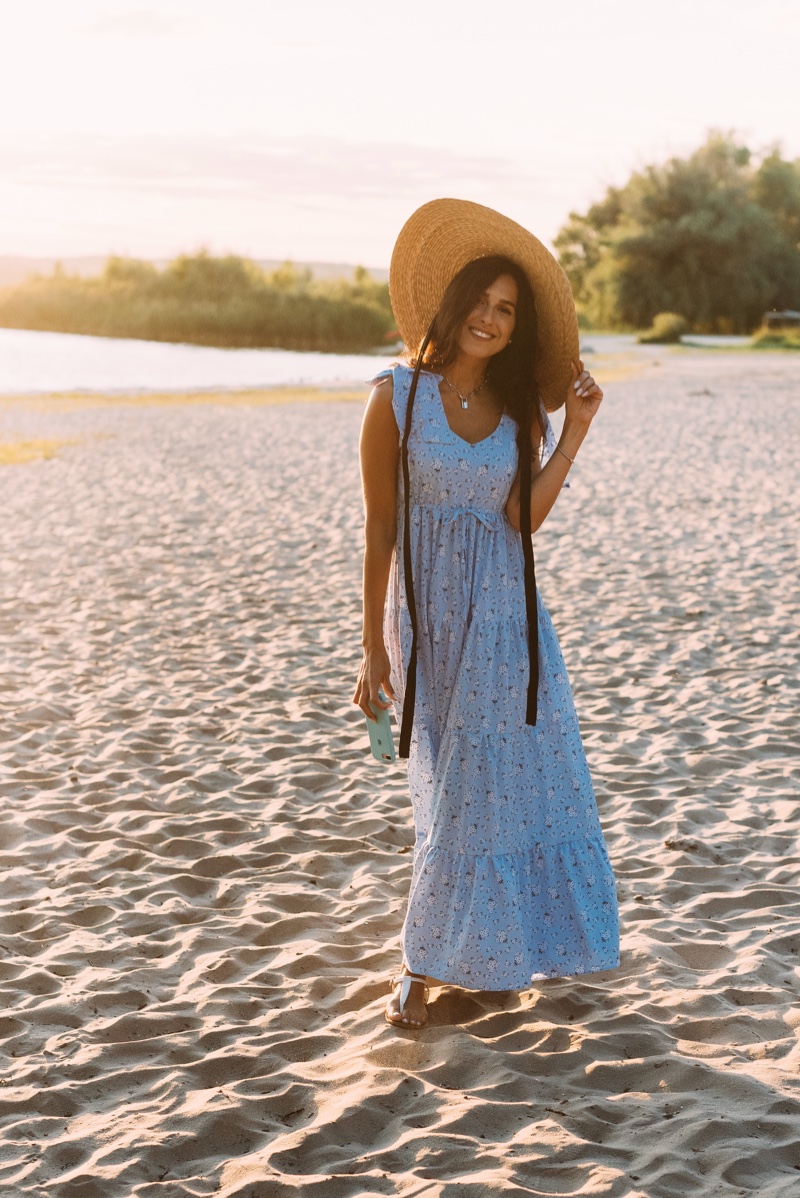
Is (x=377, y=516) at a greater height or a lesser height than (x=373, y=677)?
greater

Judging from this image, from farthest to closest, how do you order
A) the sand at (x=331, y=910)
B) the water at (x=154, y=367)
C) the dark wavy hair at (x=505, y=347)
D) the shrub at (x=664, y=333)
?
1. the shrub at (x=664, y=333)
2. the water at (x=154, y=367)
3. the dark wavy hair at (x=505, y=347)
4. the sand at (x=331, y=910)

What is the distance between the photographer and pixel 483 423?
3258mm

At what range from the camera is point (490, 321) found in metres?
3.17

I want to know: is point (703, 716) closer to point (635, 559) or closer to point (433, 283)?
point (433, 283)

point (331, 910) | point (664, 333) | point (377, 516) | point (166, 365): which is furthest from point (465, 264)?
point (664, 333)

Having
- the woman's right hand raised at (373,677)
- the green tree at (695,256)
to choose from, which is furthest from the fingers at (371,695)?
the green tree at (695,256)

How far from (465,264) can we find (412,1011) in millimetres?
1814

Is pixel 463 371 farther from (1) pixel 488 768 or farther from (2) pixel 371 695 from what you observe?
(1) pixel 488 768

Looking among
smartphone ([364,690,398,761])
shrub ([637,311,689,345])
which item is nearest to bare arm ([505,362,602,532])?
smartphone ([364,690,398,761])

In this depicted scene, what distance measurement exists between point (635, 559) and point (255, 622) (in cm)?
293

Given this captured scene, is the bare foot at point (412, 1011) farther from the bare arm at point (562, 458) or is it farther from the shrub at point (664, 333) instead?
the shrub at point (664, 333)

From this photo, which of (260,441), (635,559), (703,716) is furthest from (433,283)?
(260,441)

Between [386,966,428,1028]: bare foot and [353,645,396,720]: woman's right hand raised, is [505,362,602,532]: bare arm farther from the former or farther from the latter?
[386,966,428,1028]: bare foot

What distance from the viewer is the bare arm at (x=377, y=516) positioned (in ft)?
10.5
